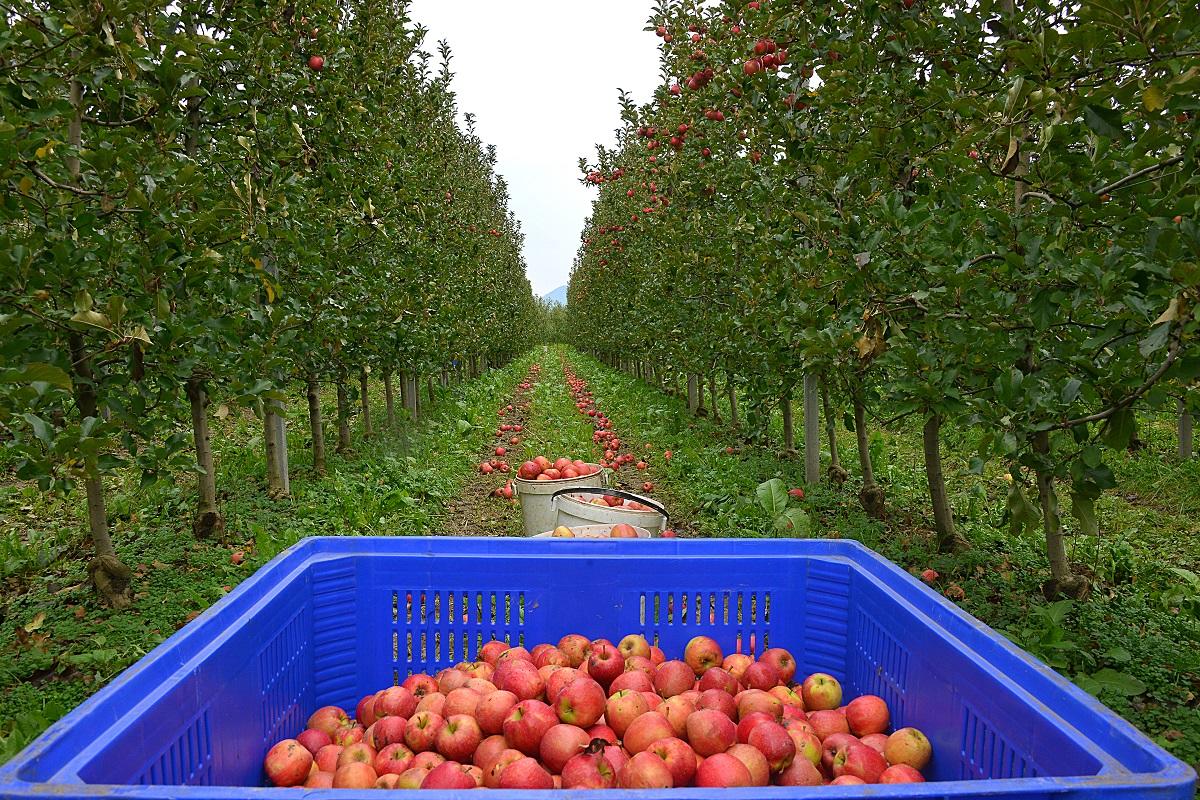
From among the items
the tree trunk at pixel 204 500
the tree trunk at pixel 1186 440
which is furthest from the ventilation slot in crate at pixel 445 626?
the tree trunk at pixel 1186 440

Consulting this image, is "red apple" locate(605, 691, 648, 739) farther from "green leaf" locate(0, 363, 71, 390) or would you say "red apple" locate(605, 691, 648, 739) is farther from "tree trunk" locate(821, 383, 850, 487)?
"tree trunk" locate(821, 383, 850, 487)

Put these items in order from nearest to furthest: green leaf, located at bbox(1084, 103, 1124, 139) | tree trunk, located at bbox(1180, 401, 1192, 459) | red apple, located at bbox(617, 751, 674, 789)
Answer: red apple, located at bbox(617, 751, 674, 789), green leaf, located at bbox(1084, 103, 1124, 139), tree trunk, located at bbox(1180, 401, 1192, 459)

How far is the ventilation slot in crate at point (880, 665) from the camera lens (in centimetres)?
213

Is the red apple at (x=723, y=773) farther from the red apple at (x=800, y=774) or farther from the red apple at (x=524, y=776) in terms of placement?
the red apple at (x=524, y=776)

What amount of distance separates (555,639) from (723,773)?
0.97 m

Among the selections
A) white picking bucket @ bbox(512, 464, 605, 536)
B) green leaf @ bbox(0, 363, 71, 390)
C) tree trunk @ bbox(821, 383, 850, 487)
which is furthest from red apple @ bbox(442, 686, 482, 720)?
tree trunk @ bbox(821, 383, 850, 487)

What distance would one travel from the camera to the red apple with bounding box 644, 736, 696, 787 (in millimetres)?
1839

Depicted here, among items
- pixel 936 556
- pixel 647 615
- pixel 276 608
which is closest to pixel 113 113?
pixel 276 608

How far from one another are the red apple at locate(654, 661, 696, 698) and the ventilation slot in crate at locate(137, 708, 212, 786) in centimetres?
128

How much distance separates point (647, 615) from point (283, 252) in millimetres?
5294

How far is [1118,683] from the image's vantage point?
3.21 m

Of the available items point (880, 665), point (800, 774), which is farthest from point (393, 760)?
point (880, 665)

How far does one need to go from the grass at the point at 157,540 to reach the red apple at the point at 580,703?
213 cm

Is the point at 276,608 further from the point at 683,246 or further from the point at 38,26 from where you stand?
the point at 683,246
